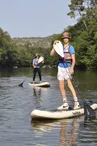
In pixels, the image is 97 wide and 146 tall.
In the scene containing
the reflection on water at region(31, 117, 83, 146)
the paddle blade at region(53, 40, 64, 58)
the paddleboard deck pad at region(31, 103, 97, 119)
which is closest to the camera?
the reflection on water at region(31, 117, 83, 146)

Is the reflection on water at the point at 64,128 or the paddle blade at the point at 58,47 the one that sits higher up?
the paddle blade at the point at 58,47

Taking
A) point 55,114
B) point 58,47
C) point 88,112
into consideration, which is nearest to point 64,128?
point 55,114

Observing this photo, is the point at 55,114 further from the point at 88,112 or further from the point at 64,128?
the point at 64,128

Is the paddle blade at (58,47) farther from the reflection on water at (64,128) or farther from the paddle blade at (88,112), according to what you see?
the reflection on water at (64,128)

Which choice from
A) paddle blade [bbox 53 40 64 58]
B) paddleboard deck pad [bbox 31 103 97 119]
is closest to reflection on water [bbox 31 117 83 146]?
paddleboard deck pad [bbox 31 103 97 119]

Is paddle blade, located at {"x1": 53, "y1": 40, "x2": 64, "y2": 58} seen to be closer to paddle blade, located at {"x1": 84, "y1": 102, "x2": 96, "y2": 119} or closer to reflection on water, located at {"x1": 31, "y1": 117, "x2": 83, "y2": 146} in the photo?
paddle blade, located at {"x1": 84, "y1": 102, "x2": 96, "y2": 119}

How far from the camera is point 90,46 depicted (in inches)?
2709

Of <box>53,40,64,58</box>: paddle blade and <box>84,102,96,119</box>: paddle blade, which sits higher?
A: <box>53,40,64,58</box>: paddle blade

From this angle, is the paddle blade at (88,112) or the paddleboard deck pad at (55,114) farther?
the paddle blade at (88,112)

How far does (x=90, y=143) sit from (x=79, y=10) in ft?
232

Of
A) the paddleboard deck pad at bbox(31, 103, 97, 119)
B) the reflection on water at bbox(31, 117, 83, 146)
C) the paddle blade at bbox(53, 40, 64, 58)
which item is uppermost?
the paddle blade at bbox(53, 40, 64, 58)

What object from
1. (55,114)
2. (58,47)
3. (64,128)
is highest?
(58,47)

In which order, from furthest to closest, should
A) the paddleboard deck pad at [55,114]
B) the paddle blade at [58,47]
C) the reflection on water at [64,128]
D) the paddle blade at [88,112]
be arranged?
the paddle blade at [58,47] < the paddle blade at [88,112] < the paddleboard deck pad at [55,114] < the reflection on water at [64,128]

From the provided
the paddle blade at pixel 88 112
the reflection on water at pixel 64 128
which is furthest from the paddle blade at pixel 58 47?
the reflection on water at pixel 64 128
